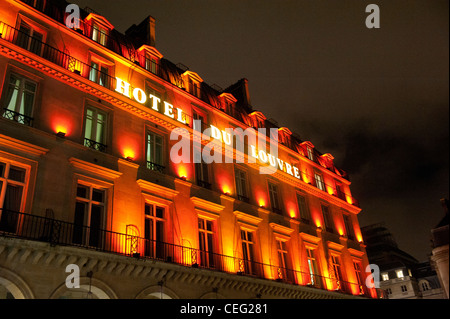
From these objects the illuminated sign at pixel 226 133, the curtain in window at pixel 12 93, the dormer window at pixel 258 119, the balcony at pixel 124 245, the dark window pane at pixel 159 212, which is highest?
the dormer window at pixel 258 119

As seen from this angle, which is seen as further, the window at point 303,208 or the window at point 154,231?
the window at point 303,208

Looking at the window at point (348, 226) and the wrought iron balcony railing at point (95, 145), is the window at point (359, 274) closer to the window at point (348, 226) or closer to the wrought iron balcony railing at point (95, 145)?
the window at point (348, 226)

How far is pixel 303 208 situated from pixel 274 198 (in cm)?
376

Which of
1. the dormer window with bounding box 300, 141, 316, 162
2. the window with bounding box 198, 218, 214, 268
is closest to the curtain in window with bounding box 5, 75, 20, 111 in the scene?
the window with bounding box 198, 218, 214, 268

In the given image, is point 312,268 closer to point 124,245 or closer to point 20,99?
point 124,245

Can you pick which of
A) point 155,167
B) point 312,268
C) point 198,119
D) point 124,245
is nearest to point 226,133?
point 198,119

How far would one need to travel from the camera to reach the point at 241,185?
25.0 meters

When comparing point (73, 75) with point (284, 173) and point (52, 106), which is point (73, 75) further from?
point (284, 173)

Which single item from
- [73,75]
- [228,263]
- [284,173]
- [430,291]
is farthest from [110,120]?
[430,291]

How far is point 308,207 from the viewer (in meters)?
30.0

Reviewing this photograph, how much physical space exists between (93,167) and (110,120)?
313cm

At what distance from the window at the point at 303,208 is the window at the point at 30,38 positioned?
65.5ft

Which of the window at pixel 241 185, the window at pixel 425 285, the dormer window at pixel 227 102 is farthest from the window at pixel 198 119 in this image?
the window at pixel 425 285

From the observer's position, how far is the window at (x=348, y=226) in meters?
33.7
